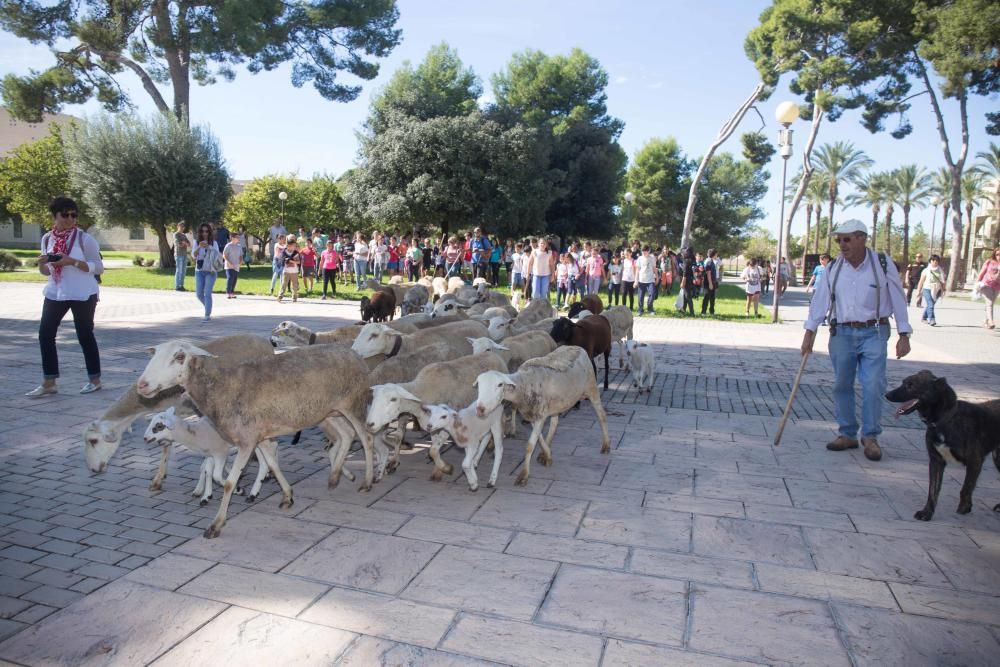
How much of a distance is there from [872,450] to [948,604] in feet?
10.1

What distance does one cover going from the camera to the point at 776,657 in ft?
11.2

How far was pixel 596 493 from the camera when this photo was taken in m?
5.73

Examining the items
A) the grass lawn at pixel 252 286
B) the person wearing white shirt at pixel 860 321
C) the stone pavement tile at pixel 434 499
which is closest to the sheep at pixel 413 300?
the grass lawn at pixel 252 286

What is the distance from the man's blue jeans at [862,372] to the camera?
6.77 m

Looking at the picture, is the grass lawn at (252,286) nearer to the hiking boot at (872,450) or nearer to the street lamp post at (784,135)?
the street lamp post at (784,135)

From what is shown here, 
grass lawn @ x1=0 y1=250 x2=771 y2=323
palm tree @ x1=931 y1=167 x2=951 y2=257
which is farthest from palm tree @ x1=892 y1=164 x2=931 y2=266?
grass lawn @ x1=0 y1=250 x2=771 y2=323

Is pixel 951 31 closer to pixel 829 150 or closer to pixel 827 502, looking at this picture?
pixel 827 502

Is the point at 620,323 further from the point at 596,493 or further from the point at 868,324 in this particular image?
the point at 596,493

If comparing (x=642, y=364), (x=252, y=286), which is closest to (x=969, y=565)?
(x=642, y=364)

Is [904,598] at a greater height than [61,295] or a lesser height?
lesser

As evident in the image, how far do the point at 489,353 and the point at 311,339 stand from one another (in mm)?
2749

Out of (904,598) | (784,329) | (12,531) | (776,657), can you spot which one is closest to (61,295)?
(12,531)

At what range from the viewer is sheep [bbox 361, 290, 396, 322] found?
1350 cm

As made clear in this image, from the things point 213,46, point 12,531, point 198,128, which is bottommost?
point 12,531
